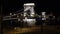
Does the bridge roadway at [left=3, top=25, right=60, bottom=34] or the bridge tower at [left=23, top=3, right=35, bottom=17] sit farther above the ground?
the bridge tower at [left=23, top=3, right=35, bottom=17]

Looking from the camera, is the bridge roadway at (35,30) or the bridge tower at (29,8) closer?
the bridge roadway at (35,30)

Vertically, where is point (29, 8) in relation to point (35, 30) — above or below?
above

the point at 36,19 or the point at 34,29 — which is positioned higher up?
the point at 36,19

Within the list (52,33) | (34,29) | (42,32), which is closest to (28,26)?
(34,29)

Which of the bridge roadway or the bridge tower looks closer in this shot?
the bridge roadway

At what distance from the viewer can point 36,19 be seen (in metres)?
1.34

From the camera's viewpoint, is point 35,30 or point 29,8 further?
point 29,8

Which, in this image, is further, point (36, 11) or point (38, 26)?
point (36, 11)

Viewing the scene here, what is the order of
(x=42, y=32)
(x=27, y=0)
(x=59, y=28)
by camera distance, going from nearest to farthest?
(x=42, y=32), (x=59, y=28), (x=27, y=0)

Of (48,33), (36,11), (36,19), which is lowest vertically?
(48,33)

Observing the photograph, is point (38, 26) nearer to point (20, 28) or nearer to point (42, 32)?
point (42, 32)

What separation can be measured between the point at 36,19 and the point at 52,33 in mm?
270

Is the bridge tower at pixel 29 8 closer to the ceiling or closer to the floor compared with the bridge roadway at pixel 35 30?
closer to the ceiling

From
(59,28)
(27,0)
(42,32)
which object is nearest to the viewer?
(42,32)
